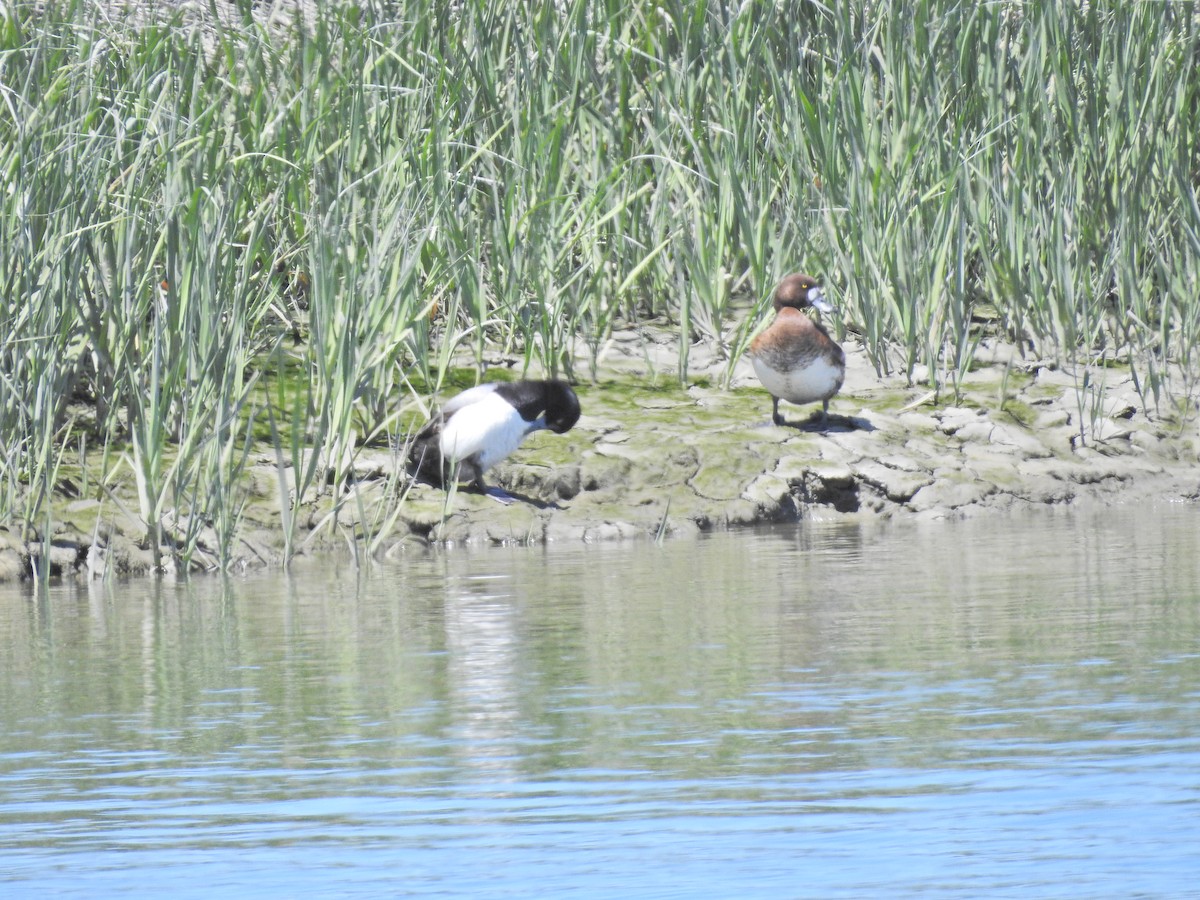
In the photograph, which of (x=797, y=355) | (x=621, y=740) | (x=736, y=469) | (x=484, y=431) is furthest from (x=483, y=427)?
(x=621, y=740)

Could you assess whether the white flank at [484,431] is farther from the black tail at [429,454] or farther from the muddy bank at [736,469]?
the muddy bank at [736,469]

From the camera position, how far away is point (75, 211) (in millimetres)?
6027

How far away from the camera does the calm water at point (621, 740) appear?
7.22ft

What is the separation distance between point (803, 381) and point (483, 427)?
4.95 ft

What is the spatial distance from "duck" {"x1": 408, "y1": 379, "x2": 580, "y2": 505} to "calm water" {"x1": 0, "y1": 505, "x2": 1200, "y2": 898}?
1.89 meters

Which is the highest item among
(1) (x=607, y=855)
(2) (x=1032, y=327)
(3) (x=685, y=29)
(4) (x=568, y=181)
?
(3) (x=685, y=29)

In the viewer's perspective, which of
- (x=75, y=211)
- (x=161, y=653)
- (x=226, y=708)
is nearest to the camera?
(x=226, y=708)

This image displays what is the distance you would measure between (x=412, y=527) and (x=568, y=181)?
8.77ft

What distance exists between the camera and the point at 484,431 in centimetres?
705

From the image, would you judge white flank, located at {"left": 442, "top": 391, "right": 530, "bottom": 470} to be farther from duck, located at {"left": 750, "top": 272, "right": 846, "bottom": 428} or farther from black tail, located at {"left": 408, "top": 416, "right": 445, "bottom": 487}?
duck, located at {"left": 750, "top": 272, "right": 846, "bottom": 428}

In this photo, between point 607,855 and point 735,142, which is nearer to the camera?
point 607,855

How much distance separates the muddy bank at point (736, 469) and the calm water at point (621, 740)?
126 cm

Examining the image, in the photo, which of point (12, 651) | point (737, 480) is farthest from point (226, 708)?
point (737, 480)

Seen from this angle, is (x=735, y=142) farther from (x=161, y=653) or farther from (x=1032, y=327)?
(x=161, y=653)
